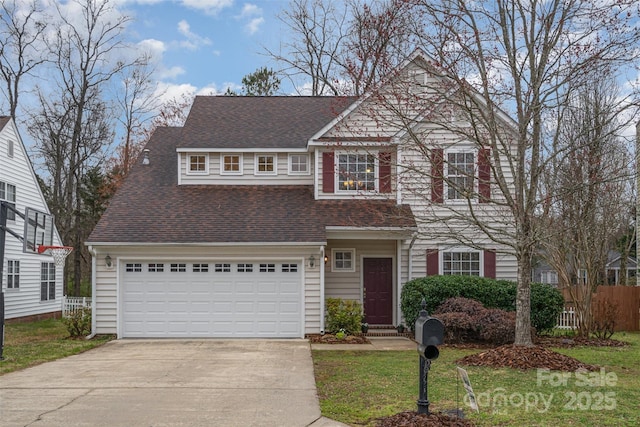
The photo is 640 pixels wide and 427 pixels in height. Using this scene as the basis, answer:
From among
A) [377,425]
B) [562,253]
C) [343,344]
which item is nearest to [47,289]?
[343,344]

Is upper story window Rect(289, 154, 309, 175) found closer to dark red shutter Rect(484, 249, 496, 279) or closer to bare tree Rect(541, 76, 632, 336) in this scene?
dark red shutter Rect(484, 249, 496, 279)

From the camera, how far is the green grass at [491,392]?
747 cm

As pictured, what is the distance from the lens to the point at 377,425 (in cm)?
703

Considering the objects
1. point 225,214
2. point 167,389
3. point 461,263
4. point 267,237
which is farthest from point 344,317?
point 167,389

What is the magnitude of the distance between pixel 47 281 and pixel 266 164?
37.1 ft

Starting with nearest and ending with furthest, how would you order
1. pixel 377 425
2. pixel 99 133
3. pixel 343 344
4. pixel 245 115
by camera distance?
1. pixel 377 425
2. pixel 343 344
3. pixel 245 115
4. pixel 99 133

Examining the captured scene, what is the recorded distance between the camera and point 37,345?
14836 mm

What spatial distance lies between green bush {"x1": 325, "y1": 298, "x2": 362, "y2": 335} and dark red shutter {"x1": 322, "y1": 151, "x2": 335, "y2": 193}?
3.59 metres

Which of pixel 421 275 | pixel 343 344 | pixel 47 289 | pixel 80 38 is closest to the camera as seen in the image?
pixel 343 344

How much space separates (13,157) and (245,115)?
8.65m

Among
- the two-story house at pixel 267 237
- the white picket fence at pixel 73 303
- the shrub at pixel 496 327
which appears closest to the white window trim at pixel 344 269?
the two-story house at pixel 267 237

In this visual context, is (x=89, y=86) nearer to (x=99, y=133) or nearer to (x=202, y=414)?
(x=99, y=133)

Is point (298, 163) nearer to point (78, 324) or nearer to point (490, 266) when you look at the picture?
point (490, 266)

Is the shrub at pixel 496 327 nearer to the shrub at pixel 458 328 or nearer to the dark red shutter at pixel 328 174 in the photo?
the shrub at pixel 458 328
